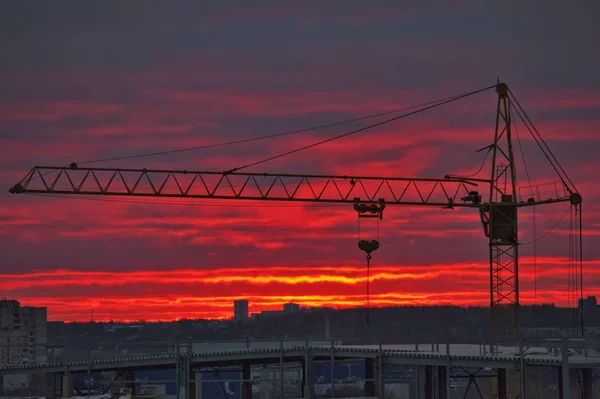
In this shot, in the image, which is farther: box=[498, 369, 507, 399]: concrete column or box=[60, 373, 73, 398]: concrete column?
box=[60, 373, 73, 398]: concrete column

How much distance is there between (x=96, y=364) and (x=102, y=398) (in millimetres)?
22894

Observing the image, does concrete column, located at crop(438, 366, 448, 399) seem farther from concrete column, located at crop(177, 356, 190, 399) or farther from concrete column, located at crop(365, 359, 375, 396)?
concrete column, located at crop(177, 356, 190, 399)

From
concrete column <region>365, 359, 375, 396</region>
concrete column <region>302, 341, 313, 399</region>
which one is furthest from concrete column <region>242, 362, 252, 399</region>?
concrete column <region>365, 359, 375, 396</region>

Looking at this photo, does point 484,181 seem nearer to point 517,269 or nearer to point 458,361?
point 517,269

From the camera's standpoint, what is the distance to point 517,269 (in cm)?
16562

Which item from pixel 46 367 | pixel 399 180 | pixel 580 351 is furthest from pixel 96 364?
pixel 399 180

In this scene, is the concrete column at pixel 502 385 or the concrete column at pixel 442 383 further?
the concrete column at pixel 442 383

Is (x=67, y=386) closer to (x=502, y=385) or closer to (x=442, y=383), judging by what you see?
(x=442, y=383)

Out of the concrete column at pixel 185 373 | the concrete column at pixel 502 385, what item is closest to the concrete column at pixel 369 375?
the concrete column at pixel 502 385

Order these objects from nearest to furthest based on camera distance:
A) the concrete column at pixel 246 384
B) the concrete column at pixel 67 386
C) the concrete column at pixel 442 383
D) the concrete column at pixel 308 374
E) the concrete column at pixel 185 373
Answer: the concrete column at pixel 185 373 → the concrete column at pixel 308 374 → the concrete column at pixel 67 386 → the concrete column at pixel 442 383 → the concrete column at pixel 246 384

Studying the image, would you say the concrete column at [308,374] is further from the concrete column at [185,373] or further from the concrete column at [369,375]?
the concrete column at [185,373]

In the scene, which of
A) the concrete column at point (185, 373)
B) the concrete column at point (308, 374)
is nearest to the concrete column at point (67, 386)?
the concrete column at point (185, 373)

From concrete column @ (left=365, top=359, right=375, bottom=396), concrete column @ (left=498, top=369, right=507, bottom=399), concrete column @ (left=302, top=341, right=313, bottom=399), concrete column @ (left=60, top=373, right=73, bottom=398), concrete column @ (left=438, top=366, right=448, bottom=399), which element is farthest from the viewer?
concrete column @ (left=365, top=359, right=375, bottom=396)

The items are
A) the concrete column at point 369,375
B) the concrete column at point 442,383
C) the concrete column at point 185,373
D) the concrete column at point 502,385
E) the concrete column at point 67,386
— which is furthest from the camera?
the concrete column at point 369,375
